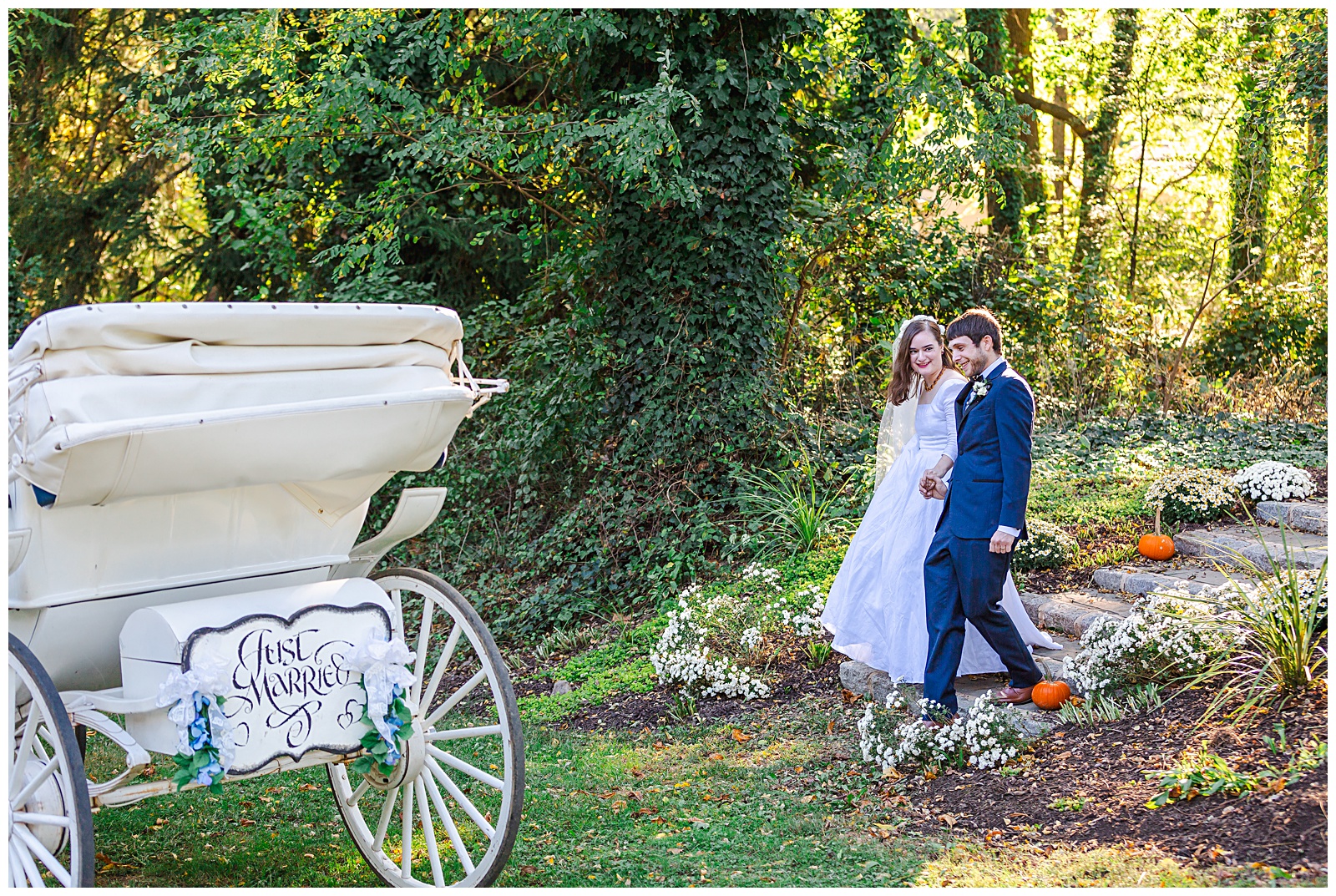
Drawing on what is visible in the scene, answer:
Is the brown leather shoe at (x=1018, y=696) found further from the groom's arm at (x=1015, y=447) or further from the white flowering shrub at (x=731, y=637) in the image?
the white flowering shrub at (x=731, y=637)

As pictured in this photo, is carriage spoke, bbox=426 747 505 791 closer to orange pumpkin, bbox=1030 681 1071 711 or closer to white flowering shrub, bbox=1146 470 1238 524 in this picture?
orange pumpkin, bbox=1030 681 1071 711

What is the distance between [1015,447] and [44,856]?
3.65 m

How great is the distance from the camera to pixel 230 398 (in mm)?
3316

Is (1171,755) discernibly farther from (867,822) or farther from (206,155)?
(206,155)

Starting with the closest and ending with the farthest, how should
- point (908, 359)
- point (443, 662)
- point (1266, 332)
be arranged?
point (443, 662)
point (908, 359)
point (1266, 332)

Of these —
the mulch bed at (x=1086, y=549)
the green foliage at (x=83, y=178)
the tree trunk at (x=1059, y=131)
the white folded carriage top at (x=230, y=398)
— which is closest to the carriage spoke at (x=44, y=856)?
the white folded carriage top at (x=230, y=398)

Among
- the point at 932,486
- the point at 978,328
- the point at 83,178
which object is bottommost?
the point at 932,486

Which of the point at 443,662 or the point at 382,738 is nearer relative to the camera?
the point at 382,738

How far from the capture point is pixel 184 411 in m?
3.23

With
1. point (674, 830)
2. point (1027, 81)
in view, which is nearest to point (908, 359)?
point (674, 830)

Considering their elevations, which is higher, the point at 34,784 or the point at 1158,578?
the point at 34,784

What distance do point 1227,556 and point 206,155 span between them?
24.9ft

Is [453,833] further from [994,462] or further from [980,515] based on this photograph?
[994,462]

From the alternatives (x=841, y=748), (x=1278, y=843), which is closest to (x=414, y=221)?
(x=841, y=748)
